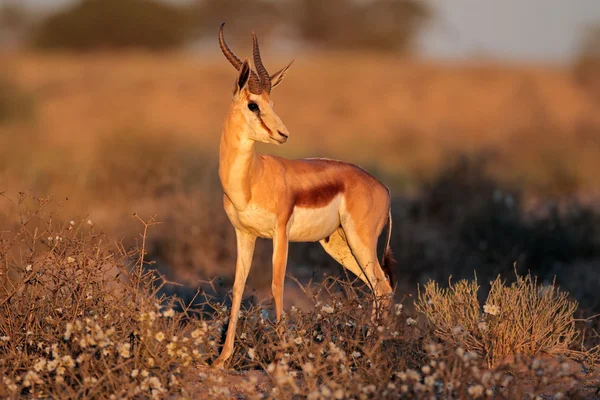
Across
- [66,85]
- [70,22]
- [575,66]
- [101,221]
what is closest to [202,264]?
[101,221]

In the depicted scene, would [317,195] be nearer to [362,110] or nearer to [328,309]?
[328,309]

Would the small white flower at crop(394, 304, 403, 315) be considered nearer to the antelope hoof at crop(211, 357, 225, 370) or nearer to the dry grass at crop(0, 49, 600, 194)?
the antelope hoof at crop(211, 357, 225, 370)

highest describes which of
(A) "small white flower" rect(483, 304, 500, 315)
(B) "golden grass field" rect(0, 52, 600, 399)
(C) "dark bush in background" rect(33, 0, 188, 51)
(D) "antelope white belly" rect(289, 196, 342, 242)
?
(D) "antelope white belly" rect(289, 196, 342, 242)

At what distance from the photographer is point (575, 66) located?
30234 millimetres

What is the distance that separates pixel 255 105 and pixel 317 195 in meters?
0.83

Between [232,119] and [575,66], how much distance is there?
26584 millimetres

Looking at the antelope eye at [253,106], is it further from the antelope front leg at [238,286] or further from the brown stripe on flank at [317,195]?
the antelope front leg at [238,286]

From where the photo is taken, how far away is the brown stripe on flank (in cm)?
604

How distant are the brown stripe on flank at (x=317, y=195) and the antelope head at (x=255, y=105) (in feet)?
1.78

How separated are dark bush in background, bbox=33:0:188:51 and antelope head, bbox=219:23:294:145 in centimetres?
3756

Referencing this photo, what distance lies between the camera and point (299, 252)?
10.8 meters

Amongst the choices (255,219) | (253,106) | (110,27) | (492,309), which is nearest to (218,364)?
(255,219)

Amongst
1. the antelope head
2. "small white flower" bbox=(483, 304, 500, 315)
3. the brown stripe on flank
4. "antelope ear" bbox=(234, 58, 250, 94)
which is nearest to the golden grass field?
"small white flower" bbox=(483, 304, 500, 315)

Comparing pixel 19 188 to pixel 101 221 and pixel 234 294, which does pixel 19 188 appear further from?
pixel 234 294
